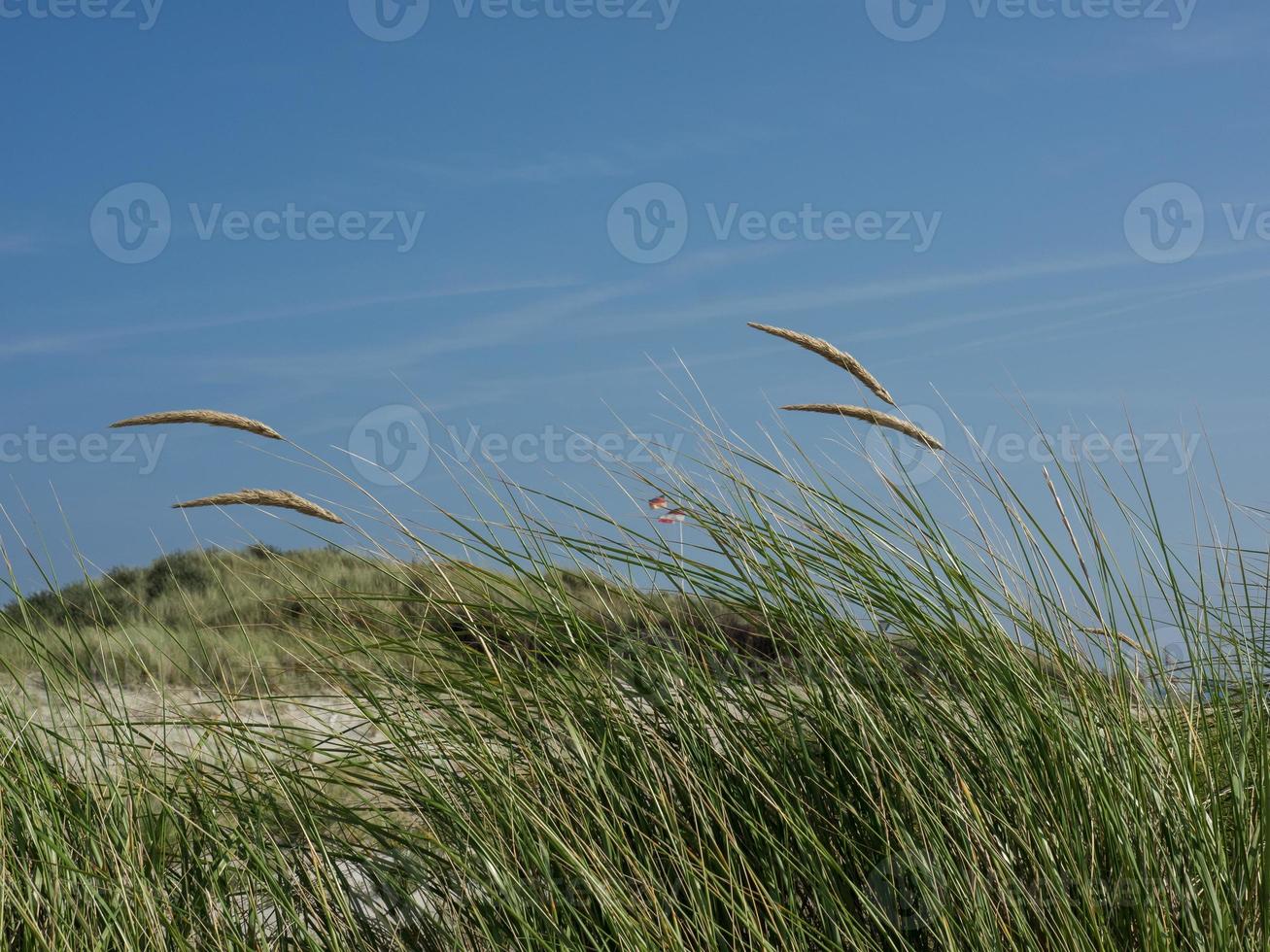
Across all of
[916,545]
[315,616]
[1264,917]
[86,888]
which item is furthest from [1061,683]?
[86,888]

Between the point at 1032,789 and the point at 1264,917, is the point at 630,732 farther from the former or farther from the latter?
the point at 1264,917

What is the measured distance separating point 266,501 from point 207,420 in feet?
0.74

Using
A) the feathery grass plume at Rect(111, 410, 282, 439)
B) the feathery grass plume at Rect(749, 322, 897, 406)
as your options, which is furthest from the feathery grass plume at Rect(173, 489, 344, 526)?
the feathery grass plume at Rect(749, 322, 897, 406)

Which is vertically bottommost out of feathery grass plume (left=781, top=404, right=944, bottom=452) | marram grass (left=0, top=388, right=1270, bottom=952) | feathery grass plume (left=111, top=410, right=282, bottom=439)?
marram grass (left=0, top=388, right=1270, bottom=952)

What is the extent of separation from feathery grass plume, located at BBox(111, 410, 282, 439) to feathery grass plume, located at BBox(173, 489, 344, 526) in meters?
0.14

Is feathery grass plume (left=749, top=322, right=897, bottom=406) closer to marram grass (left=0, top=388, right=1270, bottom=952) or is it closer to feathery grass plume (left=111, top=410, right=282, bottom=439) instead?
marram grass (left=0, top=388, right=1270, bottom=952)

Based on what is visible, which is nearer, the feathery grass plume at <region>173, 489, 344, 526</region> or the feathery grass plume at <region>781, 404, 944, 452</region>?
the feathery grass plume at <region>173, 489, 344, 526</region>

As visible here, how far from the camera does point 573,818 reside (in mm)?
2291

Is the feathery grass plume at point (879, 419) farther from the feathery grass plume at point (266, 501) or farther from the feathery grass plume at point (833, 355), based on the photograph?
the feathery grass plume at point (266, 501)

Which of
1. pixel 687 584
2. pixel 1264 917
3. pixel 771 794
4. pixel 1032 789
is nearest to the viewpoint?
pixel 1264 917

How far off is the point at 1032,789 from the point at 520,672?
117 cm

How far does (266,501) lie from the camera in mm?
2291

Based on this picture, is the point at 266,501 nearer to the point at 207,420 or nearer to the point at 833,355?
the point at 207,420

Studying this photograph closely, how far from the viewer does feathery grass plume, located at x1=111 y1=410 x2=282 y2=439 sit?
2297mm
